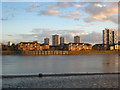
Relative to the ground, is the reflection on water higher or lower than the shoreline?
lower

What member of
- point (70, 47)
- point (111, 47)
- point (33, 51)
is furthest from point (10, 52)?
point (111, 47)

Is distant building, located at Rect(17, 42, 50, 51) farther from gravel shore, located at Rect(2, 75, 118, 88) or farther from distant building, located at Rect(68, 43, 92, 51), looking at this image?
gravel shore, located at Rect(2, 75, 118, 88)

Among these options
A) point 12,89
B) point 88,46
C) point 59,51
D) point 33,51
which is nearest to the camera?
Answer: point 12,89

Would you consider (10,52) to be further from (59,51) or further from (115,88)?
(115,88)

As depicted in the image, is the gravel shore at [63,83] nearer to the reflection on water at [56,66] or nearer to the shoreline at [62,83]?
the shoreline at [62,83]

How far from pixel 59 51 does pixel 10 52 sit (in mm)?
42255

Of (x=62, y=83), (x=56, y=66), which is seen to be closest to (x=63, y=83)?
(x=62, y=83)

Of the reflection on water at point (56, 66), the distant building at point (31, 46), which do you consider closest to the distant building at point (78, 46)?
the distant building at point (31, 46)

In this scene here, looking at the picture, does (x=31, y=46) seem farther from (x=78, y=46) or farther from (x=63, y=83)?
(x=63, y=83)

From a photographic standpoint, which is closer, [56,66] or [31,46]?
[56,66]

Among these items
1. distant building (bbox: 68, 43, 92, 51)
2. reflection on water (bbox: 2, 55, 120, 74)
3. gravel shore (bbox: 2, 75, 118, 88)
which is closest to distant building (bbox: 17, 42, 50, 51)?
distant building (bbox: 68, 43, 92, 51)

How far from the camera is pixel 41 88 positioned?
14.7 meters

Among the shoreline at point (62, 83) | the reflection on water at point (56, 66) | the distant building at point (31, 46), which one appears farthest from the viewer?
the distant building at point (31, 46)

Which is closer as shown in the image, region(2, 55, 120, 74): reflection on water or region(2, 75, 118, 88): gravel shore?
region(2, 75, 118, 88): gravel shore
